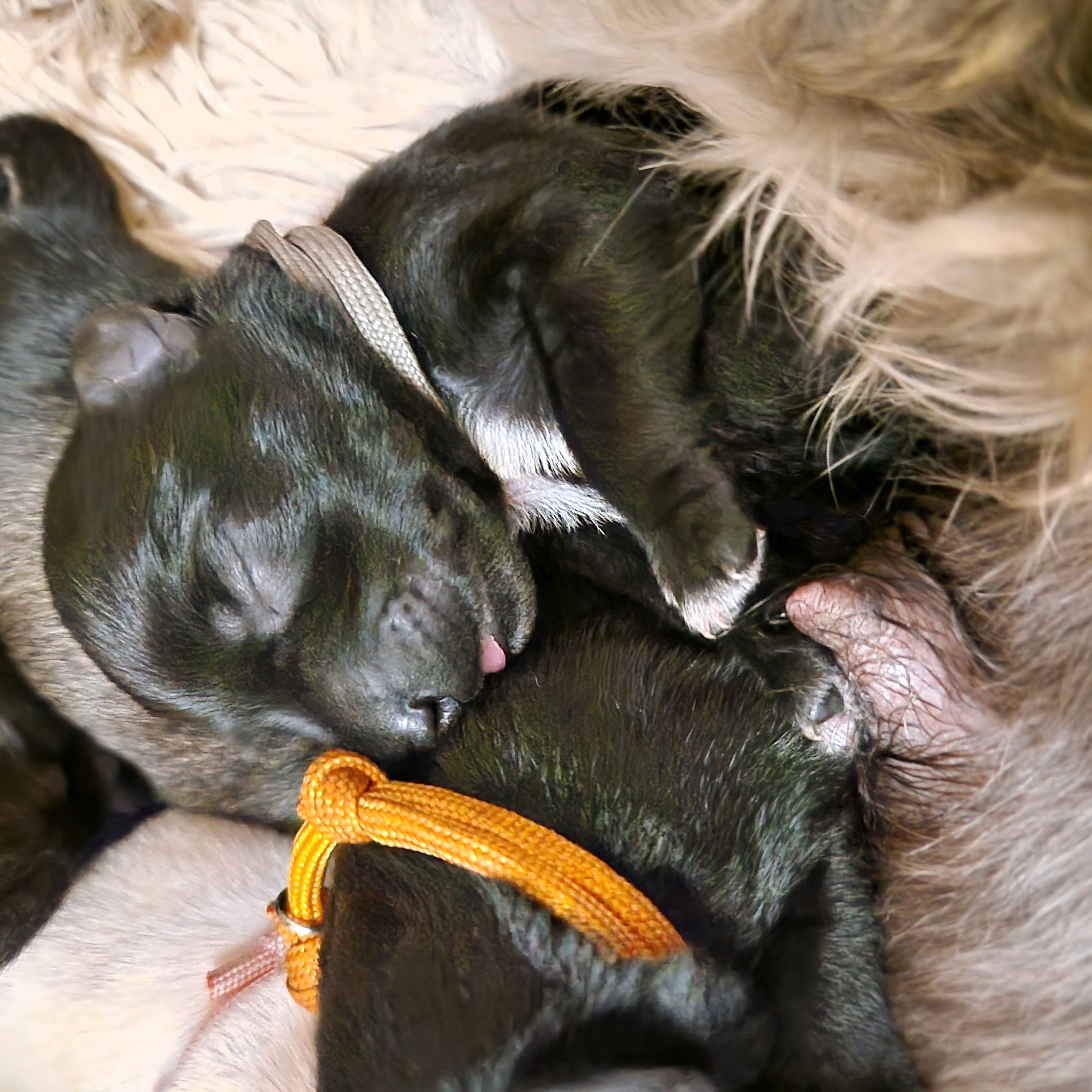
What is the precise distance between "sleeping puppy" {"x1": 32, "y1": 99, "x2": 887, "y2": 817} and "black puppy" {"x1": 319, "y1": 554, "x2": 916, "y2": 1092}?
0.19 feet

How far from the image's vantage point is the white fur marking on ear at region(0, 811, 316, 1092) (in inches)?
27.1

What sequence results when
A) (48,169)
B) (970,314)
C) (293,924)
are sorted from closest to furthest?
(970,314)
(293,924)
(48,169)

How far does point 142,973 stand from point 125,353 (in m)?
0.42

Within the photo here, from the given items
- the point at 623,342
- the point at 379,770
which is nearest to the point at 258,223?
the point at 623,342

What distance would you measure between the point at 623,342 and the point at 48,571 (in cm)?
41

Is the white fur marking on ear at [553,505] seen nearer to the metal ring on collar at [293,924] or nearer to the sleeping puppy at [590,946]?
the sleeping puppy at [590,946]

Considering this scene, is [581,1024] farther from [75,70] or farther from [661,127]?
[75,70]

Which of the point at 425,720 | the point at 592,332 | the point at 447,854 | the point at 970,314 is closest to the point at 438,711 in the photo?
the point at 425,720

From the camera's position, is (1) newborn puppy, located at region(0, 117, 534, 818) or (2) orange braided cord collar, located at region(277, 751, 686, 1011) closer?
(2) orange braided cord collar, located at region(277, 751, 686, 1011)

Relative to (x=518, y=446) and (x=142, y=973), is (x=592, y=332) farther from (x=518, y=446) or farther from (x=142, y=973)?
(x=142, y=973)

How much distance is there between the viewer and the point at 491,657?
0.68 meters

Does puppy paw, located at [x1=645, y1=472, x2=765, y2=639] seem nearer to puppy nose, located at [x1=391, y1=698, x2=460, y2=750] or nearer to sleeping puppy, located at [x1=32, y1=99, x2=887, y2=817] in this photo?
sleeping puppy, located at [x1=32, y1=99, x2=887, y2=817]

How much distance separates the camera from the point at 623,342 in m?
0.69

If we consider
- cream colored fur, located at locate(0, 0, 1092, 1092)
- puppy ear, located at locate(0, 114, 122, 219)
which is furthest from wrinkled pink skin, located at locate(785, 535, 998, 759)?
puppy ear, located at locate(0, 114, 122, 219)
